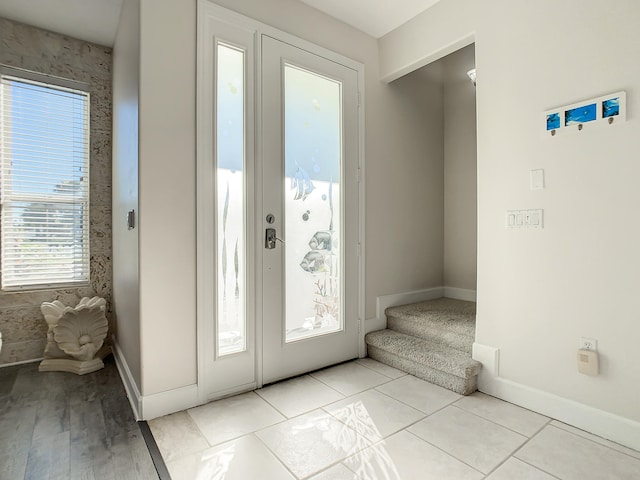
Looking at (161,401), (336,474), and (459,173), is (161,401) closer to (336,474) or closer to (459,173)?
(336,474)

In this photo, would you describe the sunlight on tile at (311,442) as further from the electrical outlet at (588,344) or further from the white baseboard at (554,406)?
the electrical outlet at (588,344)

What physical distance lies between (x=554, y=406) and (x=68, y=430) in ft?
8.72

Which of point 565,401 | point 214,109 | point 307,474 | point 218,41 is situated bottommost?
point 307,474

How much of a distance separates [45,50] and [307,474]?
3.74 metres

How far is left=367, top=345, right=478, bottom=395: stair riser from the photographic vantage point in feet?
7.34

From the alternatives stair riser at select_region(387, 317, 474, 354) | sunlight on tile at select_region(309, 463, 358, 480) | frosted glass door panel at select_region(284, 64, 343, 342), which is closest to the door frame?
frosted glass door panel at select_region(284, 64, 343, 342)

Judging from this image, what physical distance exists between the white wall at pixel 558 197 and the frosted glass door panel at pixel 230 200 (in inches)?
62.3

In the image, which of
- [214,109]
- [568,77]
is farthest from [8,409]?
[568,77]

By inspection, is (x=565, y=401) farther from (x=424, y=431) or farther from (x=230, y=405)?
(x=230, y=405)

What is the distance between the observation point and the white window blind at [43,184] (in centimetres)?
279

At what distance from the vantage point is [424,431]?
5.93 ft

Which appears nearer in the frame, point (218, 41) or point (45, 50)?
point (218, 41)

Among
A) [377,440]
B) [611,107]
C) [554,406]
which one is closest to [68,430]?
[377,440]

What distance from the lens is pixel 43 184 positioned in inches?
115
